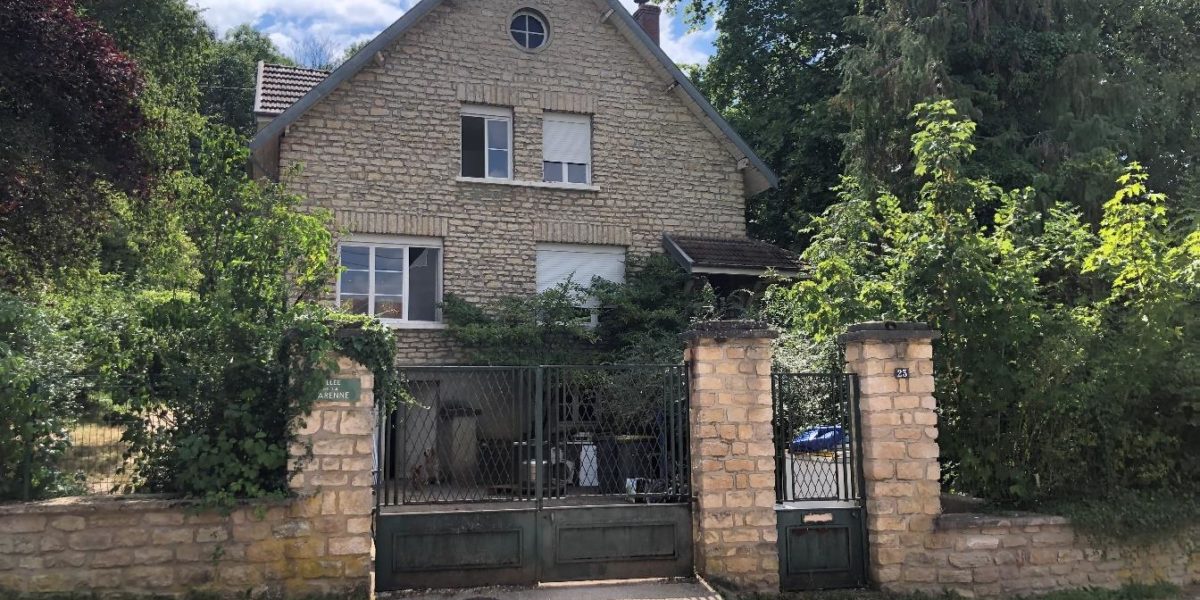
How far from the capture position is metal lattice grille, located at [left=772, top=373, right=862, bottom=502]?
7789 mm

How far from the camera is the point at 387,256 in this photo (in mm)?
13961

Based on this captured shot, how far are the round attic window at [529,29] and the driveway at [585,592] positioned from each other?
1042 cm

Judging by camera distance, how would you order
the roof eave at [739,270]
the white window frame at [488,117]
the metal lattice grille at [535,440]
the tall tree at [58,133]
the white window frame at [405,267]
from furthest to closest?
the white window frame at [488,117] → the roof eave at [739,270] → the white window frame at [405,267] → the tall tree at [58,133] → the metal lattice grille at [535,440]

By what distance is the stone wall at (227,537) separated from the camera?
6.45 m

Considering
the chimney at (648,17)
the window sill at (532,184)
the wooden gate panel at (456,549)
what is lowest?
the wooden gate panel at (456,549)

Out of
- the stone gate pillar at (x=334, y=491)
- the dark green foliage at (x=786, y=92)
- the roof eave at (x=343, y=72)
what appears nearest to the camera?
the stone gate pillar at (x=334, y=491)

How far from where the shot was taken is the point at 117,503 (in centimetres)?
654

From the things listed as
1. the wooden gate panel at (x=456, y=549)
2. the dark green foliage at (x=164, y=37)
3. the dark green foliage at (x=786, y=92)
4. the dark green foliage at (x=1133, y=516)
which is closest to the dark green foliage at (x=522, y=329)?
the dark green foliage at (x=164, y=37)

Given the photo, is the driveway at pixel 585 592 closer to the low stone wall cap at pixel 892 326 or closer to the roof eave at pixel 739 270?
the low stone wall cap at pixel 892 326

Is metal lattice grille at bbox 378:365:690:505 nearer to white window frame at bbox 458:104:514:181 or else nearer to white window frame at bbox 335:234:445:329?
white window frame at bbox 335:234:445:329

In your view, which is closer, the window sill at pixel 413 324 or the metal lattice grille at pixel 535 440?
the metal lattice grille at pixel 535 440

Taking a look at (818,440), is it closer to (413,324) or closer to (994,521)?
(994,521)

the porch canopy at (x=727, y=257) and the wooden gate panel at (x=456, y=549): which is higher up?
the porch canopy at (x=727, y=257)

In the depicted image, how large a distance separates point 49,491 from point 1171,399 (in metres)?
9.63
